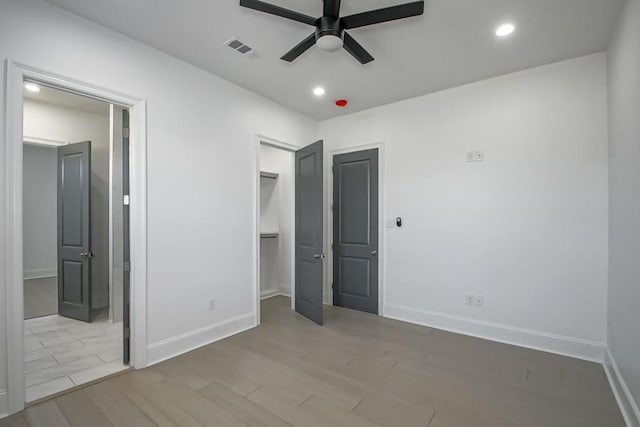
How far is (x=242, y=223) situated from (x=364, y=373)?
2.07 metres

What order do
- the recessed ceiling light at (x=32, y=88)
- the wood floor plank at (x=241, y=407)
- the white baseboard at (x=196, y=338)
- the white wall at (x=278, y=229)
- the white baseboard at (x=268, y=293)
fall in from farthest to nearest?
the white wall at (x=278, y=229)
the white baseboard at (x=268, y=293)
the recessed ceiling light at (x=32, y=88)
the white baseboard at (x=196, y=338)
the wood floor plank at (x=241, y=407)

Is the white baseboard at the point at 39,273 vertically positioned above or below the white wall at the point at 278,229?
below

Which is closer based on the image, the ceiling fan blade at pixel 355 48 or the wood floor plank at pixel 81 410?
the wood floor plank at pixel 81 410

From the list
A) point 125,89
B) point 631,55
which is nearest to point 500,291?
point 631,55

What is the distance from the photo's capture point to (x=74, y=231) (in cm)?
395

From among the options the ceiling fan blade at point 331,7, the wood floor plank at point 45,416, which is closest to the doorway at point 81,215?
the wood floor plank at point 45,416

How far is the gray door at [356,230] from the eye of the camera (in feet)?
13.9

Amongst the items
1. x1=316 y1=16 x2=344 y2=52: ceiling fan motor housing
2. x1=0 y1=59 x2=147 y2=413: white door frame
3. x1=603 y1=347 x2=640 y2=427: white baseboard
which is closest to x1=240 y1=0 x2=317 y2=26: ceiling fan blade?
x1=316 y1=16 x2=344 y2=52: ceiling fan motor housing

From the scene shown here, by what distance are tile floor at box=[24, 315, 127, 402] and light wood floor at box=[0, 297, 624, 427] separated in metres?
0.23

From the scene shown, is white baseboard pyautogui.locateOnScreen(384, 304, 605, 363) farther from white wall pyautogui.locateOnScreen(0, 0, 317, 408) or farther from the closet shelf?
the closet shelf

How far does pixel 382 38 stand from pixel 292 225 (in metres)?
2.74

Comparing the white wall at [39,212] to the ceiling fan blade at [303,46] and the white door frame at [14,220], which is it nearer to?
the white door frame at [14,220]

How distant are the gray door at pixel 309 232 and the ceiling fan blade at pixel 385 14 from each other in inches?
68.9

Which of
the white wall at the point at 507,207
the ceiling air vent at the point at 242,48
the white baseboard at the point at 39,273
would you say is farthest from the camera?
the white baseboard at the point at 39,273
